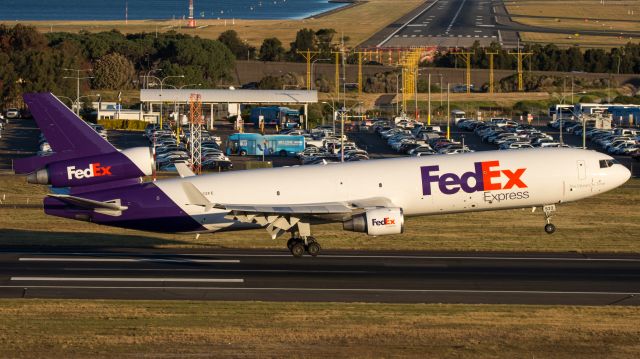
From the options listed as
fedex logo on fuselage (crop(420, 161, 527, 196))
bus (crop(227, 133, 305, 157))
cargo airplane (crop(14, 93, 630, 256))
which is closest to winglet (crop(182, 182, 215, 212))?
cargo airplane (crop(14, 93, 630, 256))

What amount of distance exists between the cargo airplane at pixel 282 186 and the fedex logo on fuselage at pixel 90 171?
5cm

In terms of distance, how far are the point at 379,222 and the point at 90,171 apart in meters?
14.3

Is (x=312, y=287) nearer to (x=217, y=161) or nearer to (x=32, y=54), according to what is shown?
(x=217, y=161)

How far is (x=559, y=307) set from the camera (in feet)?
148

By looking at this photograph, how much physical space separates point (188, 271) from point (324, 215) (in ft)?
22.7

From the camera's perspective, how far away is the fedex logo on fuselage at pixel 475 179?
2227 inches

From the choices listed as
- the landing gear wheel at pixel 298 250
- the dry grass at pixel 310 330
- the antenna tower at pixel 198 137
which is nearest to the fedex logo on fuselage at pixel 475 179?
the landing gear wheel at pixel 298 250

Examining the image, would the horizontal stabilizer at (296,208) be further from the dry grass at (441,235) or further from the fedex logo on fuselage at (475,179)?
the dry grass at (441,235)

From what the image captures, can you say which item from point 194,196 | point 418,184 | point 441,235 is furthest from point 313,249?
point 441,235

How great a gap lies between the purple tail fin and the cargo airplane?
0.16 ft

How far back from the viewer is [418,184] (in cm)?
5653

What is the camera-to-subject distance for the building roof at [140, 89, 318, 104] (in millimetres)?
157750

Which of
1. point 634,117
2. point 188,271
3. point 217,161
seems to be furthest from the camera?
point 634,117

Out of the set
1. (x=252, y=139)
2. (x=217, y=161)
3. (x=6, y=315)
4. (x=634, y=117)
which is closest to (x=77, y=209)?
(x=6, y=315)
